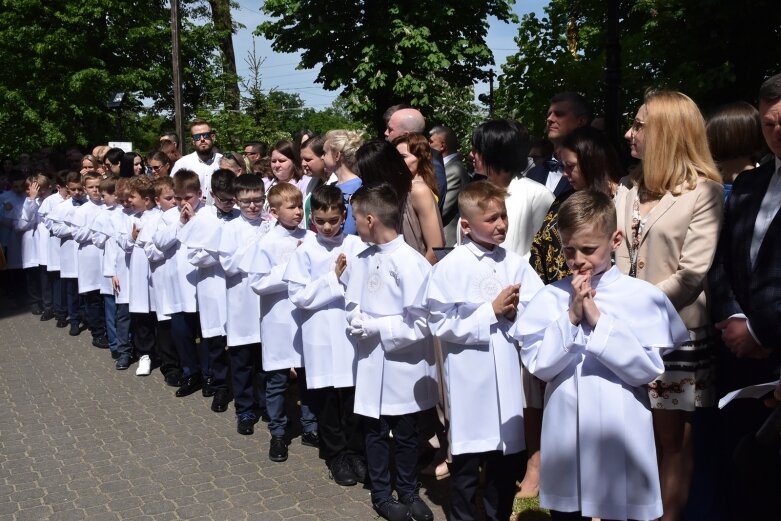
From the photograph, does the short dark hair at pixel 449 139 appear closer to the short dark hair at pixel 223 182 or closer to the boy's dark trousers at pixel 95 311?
the short dark hair at pixel 223 182

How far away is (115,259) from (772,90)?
308 inches

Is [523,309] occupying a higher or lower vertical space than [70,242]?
lower

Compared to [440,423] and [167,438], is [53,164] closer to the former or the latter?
[167,438]

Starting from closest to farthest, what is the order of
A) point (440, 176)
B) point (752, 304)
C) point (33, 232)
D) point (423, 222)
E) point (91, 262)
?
1. point (752, 304)
2. point (423, 222)
3. point (440, 176)
4. point (91, 262)
5. point (33, 232)

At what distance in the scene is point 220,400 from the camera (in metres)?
7.68

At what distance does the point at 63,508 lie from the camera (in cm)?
556

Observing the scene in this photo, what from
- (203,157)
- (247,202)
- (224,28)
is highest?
(224,28)

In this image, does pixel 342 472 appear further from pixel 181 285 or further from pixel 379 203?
pixel 181 285

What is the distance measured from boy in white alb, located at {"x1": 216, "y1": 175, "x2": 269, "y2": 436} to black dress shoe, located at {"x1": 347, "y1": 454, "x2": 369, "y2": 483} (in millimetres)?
1344

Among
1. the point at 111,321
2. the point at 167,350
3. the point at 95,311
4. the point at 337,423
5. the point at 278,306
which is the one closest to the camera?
the point at 337,423

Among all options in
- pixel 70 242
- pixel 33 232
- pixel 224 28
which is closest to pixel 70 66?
pixel 224 28

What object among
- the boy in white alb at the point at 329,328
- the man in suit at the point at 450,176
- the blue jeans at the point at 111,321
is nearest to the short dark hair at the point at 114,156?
the blue jeans at the point at 111,321

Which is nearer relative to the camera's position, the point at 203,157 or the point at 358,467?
the point at 358,467

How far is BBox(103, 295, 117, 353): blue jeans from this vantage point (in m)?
9.91
